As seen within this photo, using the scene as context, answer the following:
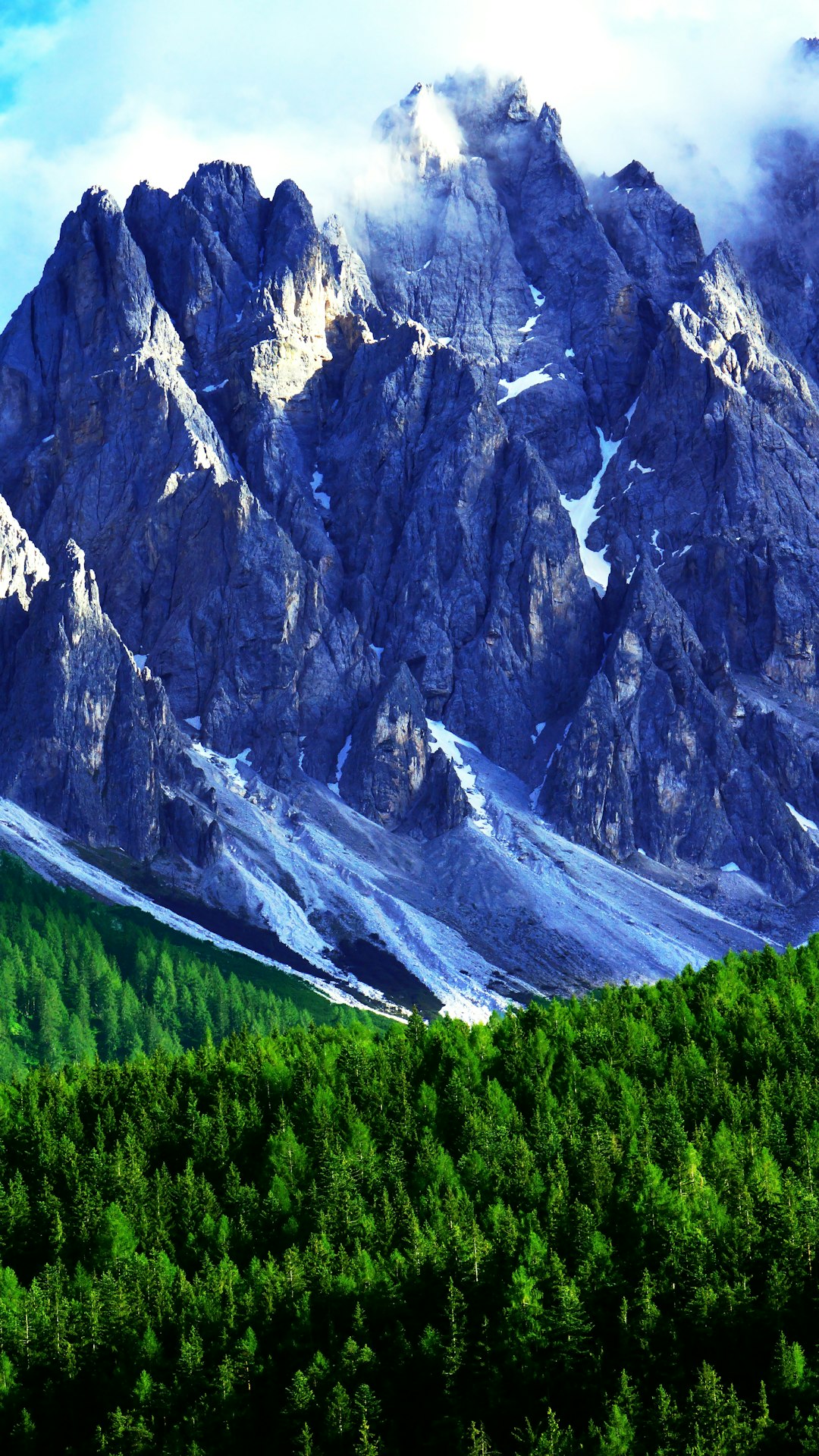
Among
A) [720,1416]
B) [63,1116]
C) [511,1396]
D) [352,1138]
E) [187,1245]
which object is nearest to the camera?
[720,1416]

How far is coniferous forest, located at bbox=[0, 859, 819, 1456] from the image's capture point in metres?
67.8

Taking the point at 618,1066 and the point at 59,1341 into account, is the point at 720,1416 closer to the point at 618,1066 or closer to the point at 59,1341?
the point at 59,1341

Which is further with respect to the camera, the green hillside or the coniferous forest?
the green hillside

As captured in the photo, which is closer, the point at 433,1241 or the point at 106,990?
the point at 433,1241

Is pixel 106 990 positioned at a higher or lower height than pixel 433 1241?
lower

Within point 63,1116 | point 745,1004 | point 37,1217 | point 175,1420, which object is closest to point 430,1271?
point 175,1420

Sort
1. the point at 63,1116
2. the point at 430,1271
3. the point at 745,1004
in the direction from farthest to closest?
the point at 745,1004
the point at 63,1116
the point at 430,1271

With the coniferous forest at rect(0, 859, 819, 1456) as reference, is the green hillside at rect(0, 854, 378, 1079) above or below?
below

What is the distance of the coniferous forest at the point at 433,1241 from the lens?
222 feet

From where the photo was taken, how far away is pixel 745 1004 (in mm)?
104000

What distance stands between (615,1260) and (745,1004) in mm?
32477

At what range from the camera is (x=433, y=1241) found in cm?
7475

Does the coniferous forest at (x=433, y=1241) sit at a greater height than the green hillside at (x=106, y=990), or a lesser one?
greater

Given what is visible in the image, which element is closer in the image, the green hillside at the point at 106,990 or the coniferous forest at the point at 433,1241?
the coniferous forest at the point at 433,1241
